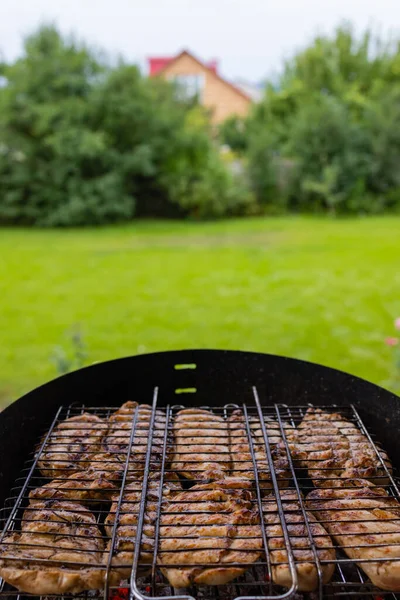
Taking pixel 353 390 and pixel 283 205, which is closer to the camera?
pixel 353 390

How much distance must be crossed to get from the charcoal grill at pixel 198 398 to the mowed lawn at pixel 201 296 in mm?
2243

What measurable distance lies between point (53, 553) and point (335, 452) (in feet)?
3.10

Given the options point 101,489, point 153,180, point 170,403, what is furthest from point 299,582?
point 153,180

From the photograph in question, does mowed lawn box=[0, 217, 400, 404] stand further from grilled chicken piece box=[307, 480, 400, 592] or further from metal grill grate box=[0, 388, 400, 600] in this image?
grilled chicken piece box=[307, 480, 400, 592]

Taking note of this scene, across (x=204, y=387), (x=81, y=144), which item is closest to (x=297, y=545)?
(x=204, y=387)

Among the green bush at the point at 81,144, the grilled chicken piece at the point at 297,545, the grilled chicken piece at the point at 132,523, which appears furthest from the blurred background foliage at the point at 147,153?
the grilled chicken piece at the point at 297,545

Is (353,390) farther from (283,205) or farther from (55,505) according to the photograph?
(283,205)

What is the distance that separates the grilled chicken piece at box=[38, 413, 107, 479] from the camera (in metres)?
1.67

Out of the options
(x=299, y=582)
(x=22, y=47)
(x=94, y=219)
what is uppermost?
(x=22, y=47)

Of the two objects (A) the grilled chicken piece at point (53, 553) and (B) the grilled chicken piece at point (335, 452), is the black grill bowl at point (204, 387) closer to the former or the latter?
(B) the grilled chicken piece at point (335, 452)

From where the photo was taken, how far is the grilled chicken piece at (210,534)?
121 cm

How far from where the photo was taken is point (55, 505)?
1.47 metres

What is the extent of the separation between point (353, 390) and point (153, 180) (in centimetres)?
1236

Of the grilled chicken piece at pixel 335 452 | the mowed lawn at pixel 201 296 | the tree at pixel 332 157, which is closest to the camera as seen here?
the grilled chicken piece at pixel 335 452
